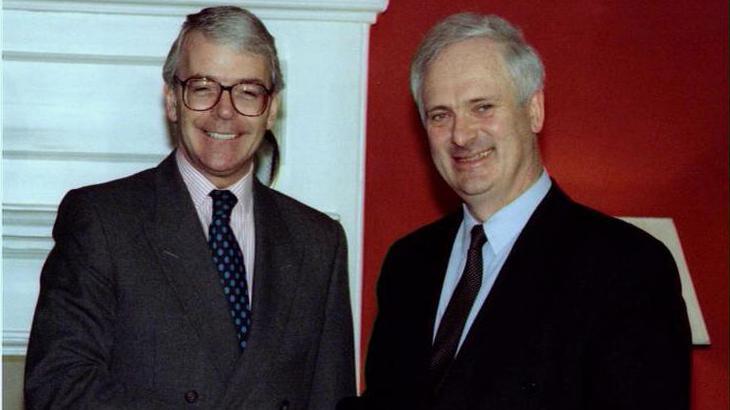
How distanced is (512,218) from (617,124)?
2.96ft

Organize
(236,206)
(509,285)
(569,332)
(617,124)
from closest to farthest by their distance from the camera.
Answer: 1. (569,332)
2. (509,285)
3. (236,206)
4. (617,124)

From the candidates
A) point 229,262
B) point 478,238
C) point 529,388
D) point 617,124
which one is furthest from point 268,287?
point 617,124

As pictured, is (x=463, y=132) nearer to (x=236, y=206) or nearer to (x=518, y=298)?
(x=518, y=298)

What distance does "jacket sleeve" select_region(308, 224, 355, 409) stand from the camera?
7.80 feet

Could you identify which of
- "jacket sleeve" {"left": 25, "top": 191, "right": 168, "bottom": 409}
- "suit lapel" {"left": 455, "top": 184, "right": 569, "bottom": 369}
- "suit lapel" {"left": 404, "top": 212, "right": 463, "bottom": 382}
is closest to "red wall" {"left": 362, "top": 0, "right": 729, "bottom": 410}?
"suit lapel" {"left": 404, "top": 212, "right": 463, "bottom": 382}

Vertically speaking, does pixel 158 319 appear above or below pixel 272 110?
below

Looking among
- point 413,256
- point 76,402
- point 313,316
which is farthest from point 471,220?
point 76,402

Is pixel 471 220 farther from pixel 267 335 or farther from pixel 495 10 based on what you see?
pixel 495 10

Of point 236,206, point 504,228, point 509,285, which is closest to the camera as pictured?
point 509,285

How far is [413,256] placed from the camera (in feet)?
8.18

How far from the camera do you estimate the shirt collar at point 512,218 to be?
2.28m

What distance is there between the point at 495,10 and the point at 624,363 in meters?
1.29

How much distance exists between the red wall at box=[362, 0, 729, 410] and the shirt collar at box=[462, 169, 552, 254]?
0.75 m

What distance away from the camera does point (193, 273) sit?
7.38 ft
